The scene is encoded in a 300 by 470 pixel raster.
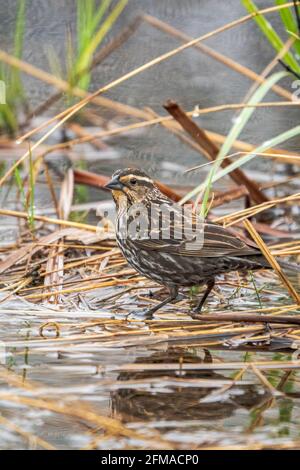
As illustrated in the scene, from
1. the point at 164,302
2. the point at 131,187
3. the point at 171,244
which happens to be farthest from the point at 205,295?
the point at 131,187

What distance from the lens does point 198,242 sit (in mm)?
6039

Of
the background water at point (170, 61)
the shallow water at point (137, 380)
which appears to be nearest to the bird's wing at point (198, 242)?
the shallow water at point (137, 380)

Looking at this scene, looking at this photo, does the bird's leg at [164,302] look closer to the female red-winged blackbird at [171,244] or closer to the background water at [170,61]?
the female red-winged blackbird at [171,244]

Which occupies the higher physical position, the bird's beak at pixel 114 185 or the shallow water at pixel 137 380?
the bird's beak at pixel 114 185

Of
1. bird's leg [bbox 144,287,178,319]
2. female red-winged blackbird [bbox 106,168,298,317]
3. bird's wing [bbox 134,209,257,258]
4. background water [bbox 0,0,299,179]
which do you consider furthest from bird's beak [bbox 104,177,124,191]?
background water [bbox 0,0,299,179]

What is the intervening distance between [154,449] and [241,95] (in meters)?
7.38

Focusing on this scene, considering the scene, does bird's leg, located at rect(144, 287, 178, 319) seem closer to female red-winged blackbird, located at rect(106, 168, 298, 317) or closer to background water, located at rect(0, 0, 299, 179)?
female red-winged blackbird, located at rect(106, 168, 298, 317)

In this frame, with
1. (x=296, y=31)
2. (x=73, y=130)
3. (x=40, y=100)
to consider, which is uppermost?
(x=40, y=100)

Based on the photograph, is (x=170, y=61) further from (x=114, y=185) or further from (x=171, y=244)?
(x=171, y=244)

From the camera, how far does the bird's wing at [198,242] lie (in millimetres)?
5855

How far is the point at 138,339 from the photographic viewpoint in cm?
525

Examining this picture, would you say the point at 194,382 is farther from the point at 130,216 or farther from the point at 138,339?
the point at 130,216

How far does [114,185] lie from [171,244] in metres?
0.56
